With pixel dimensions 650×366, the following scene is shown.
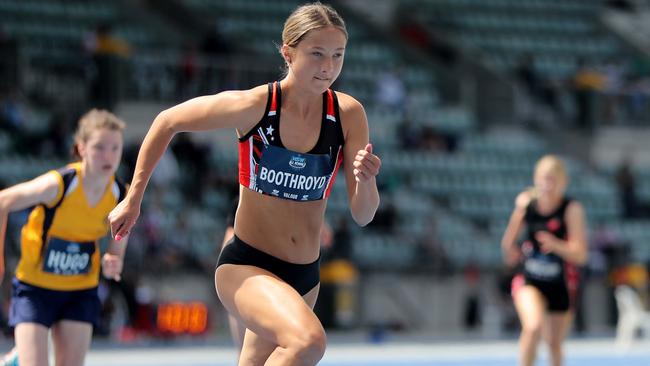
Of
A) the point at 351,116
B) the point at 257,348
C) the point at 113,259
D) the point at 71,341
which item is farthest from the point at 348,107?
the point at 71,341

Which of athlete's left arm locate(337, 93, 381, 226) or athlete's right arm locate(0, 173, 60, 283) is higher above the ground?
athlete's left arm locate(337, 93, 381, 226)

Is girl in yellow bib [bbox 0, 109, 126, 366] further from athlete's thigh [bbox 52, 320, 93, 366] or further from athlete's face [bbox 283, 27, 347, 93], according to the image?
athlete's face [bbox 283, 27, 347, 93]

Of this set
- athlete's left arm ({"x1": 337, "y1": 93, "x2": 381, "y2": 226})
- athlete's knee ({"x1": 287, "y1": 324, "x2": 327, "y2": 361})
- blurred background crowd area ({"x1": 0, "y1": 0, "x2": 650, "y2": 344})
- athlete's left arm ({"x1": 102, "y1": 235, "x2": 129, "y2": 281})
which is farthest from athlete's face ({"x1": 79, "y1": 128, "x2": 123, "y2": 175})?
blurred background crowd area ({"x1": 0, "y1": 0, "x2": 650, "y2": 344})

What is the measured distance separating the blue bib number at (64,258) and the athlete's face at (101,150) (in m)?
0.47

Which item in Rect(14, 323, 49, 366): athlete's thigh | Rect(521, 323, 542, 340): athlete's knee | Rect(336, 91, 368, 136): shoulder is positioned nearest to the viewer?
Rect(336, 91, 368, 136): shoulder

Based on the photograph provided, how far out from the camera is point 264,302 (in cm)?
610

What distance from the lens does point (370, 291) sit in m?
21.6

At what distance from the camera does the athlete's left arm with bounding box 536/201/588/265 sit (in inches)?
428

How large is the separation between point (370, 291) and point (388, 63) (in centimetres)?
707

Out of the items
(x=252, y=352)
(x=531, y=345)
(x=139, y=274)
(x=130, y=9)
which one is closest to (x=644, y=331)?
(x=139, y=274)

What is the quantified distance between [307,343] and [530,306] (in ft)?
17.9

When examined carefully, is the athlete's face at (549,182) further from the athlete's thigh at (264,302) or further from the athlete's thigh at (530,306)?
the athlete's thigh at (264,302)

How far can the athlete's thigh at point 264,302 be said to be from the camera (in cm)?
591

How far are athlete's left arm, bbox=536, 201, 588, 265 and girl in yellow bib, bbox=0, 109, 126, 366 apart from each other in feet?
14.1
